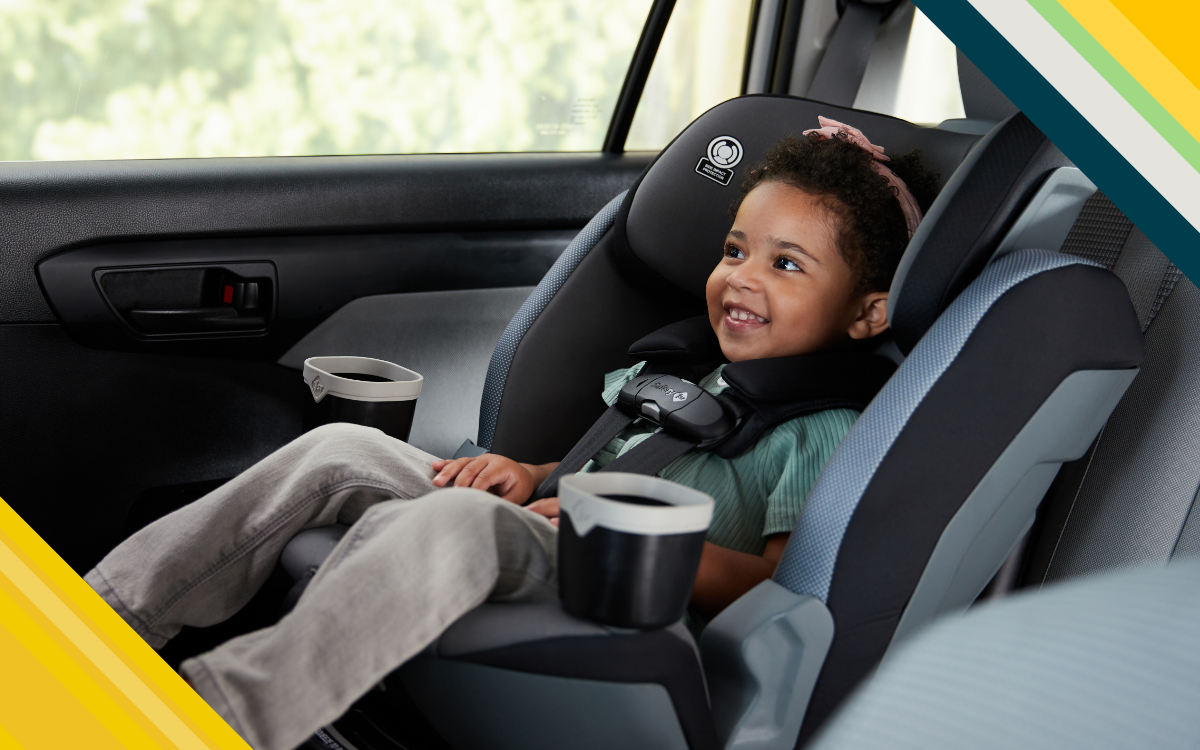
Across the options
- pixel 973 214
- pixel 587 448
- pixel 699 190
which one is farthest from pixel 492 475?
pixel 973 214

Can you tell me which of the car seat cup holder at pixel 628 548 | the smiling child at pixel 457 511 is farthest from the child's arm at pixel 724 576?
the car seat cup holder at pixel 628 548

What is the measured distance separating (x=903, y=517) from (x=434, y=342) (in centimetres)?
118

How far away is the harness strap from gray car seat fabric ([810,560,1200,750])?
89 cm

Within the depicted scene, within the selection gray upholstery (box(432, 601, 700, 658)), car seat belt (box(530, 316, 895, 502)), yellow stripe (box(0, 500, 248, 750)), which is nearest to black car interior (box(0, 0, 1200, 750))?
gray upholstery (box(432, 601, 700, 658))

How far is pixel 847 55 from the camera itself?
2029 mm

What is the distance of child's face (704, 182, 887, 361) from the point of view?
1251 millimetres

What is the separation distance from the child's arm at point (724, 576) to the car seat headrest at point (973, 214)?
0.31 m

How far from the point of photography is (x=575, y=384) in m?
1.52

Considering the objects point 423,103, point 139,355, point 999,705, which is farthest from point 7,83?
point 999,705

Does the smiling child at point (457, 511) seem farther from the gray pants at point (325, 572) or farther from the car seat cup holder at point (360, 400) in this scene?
the car seat cup holder at point (360, 400)

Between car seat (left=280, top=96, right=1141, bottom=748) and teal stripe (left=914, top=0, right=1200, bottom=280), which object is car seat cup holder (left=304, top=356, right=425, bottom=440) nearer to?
car seat (left=280, top=96, right=1141, bottom=748)

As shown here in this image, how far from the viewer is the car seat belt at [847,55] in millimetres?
2023

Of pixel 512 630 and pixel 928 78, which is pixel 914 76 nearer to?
pixel 928 78

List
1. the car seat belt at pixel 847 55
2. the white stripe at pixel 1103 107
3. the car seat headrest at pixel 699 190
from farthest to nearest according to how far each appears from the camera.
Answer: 1. the car seat belt at pixel 847 55
2. the car seat headrest at pixel 699 190
3. the white stripe at pixel 1103 107
